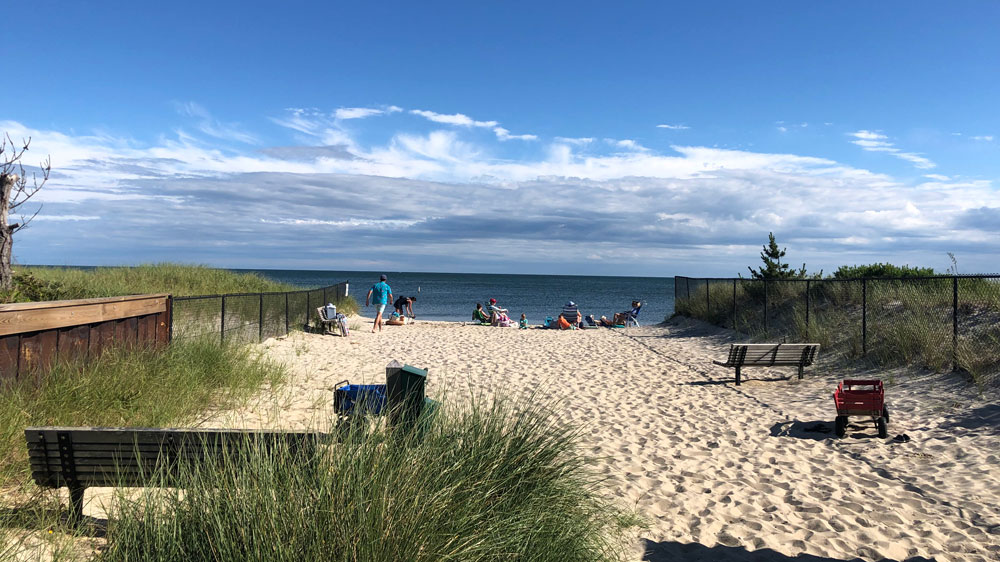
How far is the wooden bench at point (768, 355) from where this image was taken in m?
11.0

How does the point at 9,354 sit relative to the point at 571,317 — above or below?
above

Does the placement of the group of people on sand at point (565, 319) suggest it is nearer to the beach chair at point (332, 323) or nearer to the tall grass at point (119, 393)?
the beach chair at point (332, 323)

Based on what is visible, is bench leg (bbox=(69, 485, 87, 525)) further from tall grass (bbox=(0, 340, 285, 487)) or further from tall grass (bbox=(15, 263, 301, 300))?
tall grass (bbox=(15, 263, 301, 300))

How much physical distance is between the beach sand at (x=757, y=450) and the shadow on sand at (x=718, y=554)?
0.05 ft

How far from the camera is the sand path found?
456 centimetres

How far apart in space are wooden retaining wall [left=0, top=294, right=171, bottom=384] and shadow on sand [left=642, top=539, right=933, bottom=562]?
5543mm

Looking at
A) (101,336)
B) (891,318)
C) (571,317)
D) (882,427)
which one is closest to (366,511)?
(882,427)

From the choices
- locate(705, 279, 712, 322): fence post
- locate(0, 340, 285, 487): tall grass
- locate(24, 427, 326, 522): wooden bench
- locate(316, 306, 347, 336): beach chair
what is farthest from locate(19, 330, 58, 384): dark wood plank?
locate(705, 279, 712, 322): fence post

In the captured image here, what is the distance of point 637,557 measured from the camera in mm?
4215

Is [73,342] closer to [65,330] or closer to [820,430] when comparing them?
[65,330]

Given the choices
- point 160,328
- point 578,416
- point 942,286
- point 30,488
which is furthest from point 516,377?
point 942,286

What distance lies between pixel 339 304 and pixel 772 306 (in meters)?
15.8

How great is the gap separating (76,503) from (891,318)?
47.0 feet

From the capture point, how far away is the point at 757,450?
686 cm
